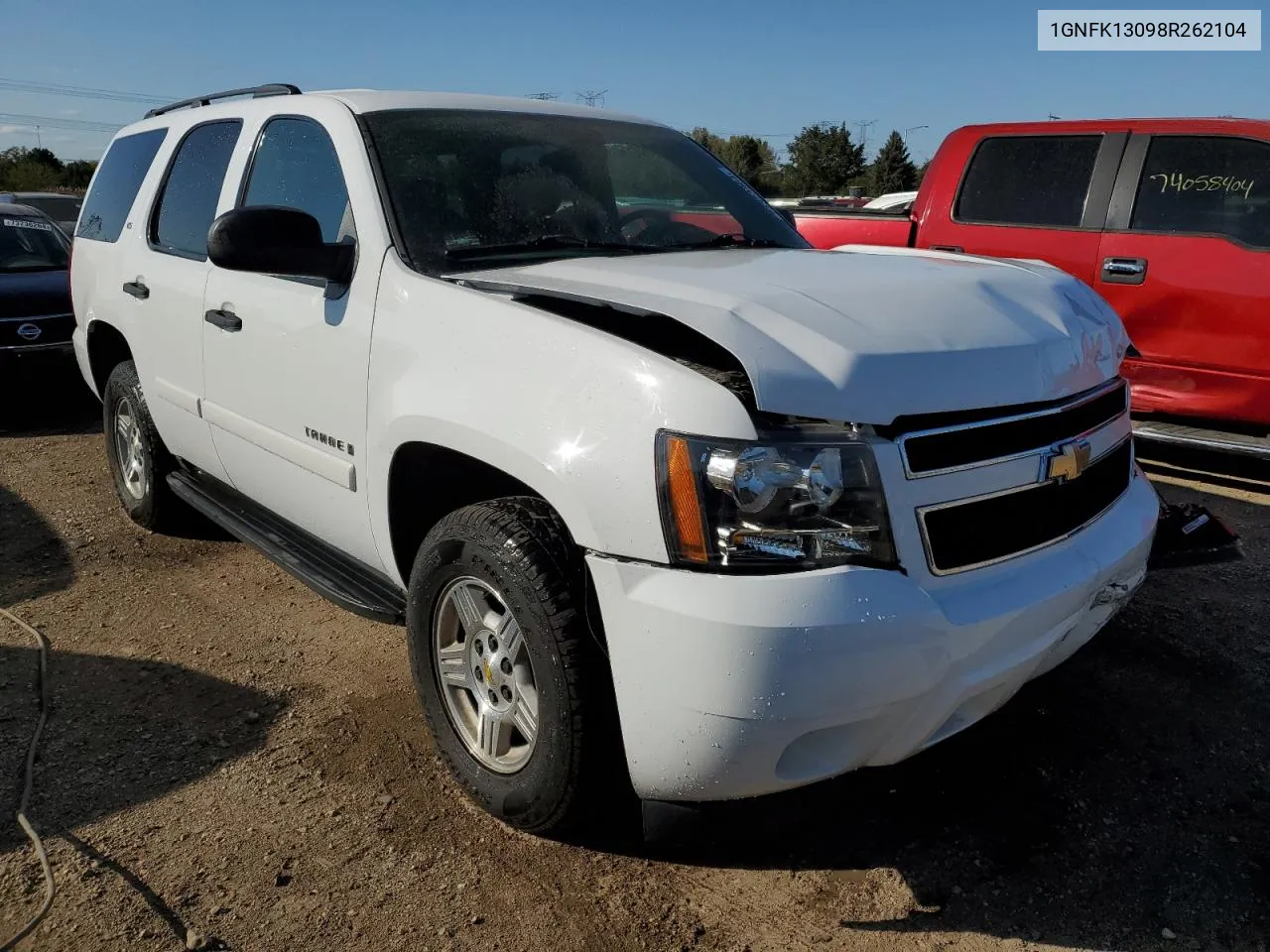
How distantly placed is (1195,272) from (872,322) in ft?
13.1

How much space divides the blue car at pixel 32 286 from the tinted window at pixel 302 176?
4.68m

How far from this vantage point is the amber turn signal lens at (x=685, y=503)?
6.49 feet

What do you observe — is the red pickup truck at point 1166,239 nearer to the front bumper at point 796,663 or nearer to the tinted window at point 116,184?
the front bumper at point 796,663

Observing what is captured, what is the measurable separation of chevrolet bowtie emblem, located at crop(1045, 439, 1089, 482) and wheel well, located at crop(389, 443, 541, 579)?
4.20 feet

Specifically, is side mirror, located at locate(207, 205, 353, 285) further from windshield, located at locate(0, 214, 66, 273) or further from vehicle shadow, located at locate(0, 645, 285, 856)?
windshield, located at locate(0, 214, 66, 273)

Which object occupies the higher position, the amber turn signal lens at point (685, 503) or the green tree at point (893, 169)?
the amber turn signal lens at point (685, 503)

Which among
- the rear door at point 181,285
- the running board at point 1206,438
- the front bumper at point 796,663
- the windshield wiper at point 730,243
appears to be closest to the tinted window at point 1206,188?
the running board at point 1206,438

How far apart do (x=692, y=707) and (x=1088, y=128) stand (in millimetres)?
5207

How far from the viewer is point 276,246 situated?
9.27 ft

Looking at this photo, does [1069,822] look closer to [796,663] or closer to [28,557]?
[796,663]

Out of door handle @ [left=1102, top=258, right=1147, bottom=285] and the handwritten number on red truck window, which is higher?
the handwritten number on red truck window

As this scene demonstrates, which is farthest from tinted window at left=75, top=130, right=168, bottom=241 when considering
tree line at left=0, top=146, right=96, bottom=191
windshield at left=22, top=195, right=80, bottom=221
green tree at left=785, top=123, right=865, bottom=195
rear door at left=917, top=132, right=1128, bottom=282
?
green tree at left=785, top=123, right=865, bottom=195

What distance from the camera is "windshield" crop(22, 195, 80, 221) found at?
13.3 metres

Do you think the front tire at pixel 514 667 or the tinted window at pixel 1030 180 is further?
the tinted window at pixel 1030 180
